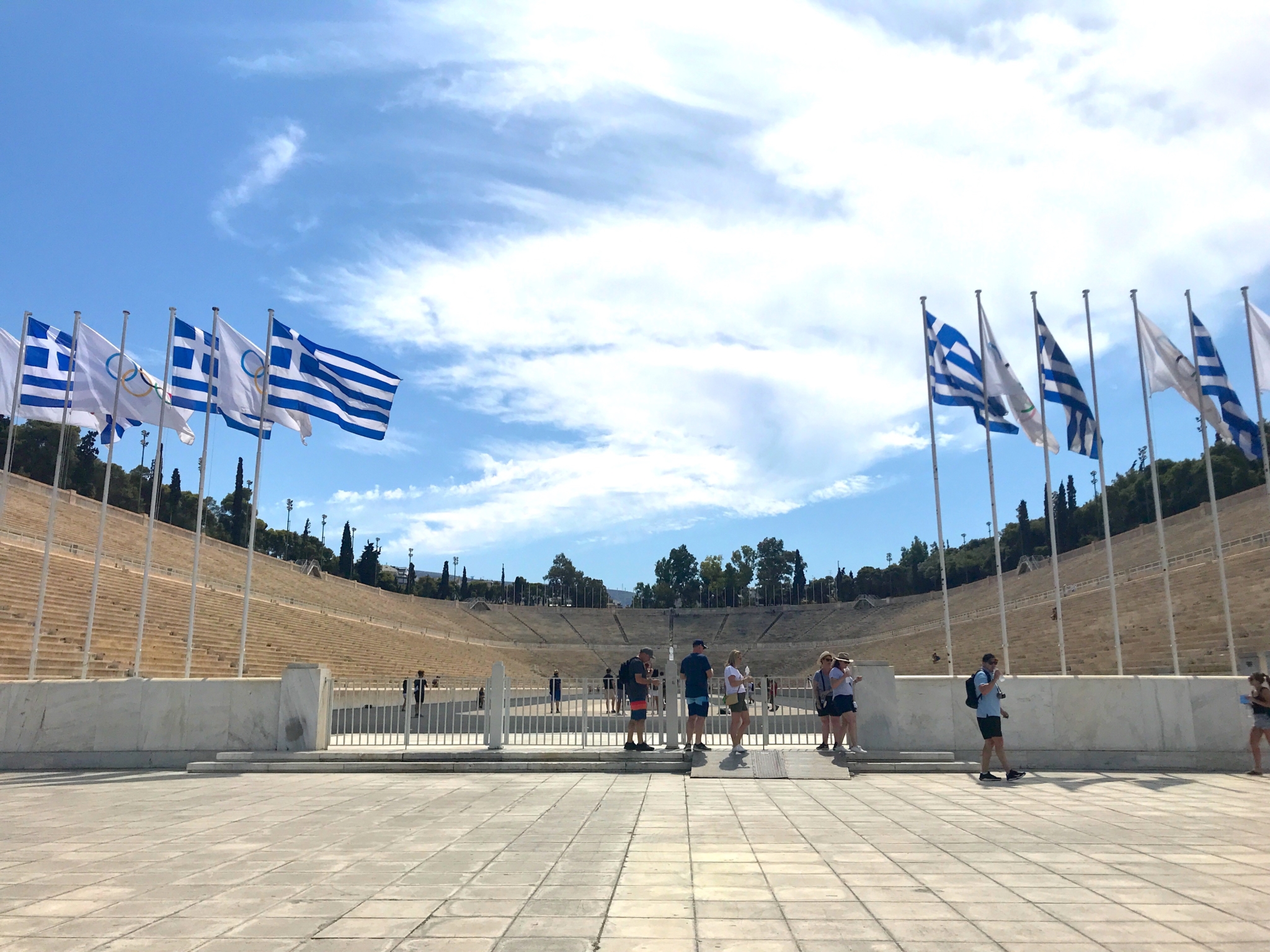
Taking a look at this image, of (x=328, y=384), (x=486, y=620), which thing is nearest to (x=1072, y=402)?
(x=328, y=384)

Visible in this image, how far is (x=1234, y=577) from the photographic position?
3634 cm

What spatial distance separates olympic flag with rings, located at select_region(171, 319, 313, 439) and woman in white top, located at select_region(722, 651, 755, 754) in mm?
10074

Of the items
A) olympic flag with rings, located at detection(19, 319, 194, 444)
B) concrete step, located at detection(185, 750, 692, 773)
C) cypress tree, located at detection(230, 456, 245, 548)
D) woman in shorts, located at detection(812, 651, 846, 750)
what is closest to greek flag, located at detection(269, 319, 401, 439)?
olympic flag with rings, located at detection(19, 319, 194, 444)

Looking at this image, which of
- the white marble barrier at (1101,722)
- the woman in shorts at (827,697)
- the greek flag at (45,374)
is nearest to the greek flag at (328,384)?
the greek flag at (45,374)

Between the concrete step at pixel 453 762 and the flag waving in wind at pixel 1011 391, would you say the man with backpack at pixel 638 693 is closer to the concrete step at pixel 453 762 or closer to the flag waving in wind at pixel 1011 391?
the concrete step at pixel 453 762

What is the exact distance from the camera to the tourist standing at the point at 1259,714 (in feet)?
39.6

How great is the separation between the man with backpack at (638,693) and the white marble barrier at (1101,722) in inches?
158

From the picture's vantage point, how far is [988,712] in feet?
39.3

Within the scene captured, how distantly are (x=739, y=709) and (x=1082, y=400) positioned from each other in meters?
9.16

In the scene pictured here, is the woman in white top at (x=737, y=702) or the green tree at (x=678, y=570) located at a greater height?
the green tree at (x=678, y=570)

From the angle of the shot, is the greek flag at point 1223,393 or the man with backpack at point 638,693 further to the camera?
the greek flag at point 1223,393

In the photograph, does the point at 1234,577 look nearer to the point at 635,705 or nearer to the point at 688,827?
the point at 635,705

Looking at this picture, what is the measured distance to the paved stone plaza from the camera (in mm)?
4957

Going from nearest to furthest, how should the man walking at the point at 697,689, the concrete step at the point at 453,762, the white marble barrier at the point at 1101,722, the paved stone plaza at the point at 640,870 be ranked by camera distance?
the paved stone plaza at the point at 640,870 → the white marble barrier at the point at 1101,722 → the man walking at the point at 697,689 → the concrete step at the point at 453,762
